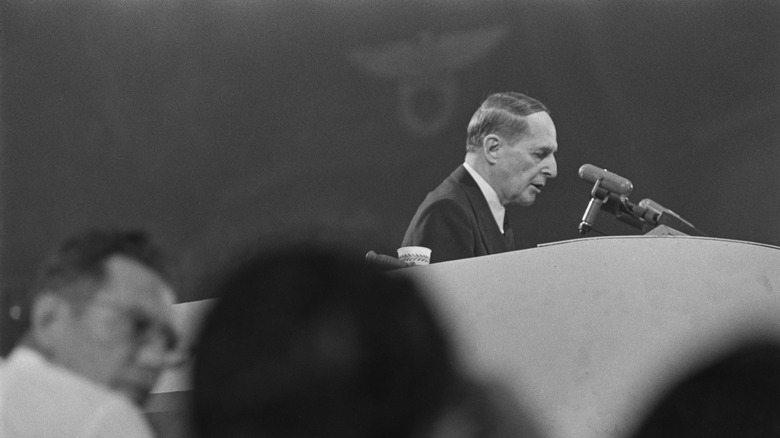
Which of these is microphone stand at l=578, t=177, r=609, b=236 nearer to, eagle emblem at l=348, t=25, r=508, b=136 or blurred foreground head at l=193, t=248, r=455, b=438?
blurred foreground head at l=193, t=248, r=455, b=438

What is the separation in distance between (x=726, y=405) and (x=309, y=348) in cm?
35

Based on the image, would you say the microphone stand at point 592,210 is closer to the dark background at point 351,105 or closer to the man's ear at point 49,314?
the man's ear at point 49,314

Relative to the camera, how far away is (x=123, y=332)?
3.13 feet

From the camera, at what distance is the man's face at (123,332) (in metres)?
0.93

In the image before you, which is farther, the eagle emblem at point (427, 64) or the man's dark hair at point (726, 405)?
the eagle emblem at point (427, 64)

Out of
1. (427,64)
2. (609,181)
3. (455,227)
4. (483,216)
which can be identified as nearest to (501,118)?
(483,216)

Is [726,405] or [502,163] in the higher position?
[726,405]

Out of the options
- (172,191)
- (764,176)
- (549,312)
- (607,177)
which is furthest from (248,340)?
(764,176)

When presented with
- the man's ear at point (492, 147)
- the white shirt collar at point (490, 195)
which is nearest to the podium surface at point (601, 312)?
the white shirt collar at point (490, 195)

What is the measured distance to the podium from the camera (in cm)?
142

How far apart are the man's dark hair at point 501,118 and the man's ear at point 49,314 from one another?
180cm

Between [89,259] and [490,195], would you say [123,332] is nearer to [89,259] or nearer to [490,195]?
[89,259]

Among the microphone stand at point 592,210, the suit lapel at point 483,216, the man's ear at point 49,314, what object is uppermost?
the man's ear at point 49,314

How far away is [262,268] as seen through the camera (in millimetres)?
753
